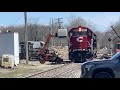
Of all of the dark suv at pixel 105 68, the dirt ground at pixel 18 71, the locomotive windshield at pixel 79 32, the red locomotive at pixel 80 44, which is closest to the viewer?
the dark suv at pixel 105 68

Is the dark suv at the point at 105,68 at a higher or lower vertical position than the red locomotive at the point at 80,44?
lower

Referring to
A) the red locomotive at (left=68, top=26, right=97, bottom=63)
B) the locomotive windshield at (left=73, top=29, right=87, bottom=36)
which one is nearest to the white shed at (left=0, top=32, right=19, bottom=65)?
the red locomotive at (left=68, top=26, right=97, bottom=63)

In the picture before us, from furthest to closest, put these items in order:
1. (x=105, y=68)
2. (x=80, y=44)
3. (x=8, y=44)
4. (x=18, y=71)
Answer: (x=80, y=44) < (x=8, y=44) < (x=18, y=71) < (x=105, y=68)

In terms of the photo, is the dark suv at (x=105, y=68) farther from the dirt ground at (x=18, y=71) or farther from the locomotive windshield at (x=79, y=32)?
the locomotive windshield at (x=79, y=32)

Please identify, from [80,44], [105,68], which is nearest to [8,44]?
[80,44]

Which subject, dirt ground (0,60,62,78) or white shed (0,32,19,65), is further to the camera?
white shed (0,32,19,65)

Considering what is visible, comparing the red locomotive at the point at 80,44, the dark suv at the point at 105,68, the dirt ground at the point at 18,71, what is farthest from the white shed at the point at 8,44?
the dark suv at the point at 105,68

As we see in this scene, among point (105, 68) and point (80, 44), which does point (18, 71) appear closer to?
point (80, 44)

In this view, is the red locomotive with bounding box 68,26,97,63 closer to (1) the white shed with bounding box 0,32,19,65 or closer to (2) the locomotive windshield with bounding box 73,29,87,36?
(2) the locomotive windshield with bounding box 73,29,87,36

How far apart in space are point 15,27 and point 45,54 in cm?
4166
